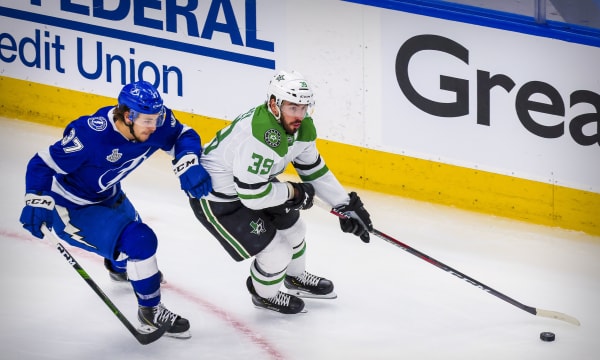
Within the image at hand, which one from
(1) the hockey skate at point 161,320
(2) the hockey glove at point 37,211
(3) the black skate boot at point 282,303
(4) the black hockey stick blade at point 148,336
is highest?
(2) the hockey glove at point 37,211

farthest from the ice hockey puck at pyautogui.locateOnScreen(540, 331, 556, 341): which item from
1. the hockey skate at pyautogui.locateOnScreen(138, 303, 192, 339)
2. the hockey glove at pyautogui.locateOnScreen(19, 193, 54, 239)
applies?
the hockey glove at pyautogui.locateOnScreen(19, 193, 54, 239)

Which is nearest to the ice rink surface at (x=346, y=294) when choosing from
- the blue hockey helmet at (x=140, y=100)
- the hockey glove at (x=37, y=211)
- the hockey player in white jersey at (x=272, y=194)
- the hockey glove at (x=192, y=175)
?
the hockey player in white jersey at (x=272, y=194)

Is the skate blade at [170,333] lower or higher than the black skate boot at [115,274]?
lower

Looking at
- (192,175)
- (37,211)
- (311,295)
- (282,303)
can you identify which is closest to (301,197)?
(192,175)

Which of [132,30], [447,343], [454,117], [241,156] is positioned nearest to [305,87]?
[241,156]

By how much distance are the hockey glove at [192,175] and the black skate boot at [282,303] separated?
580 millimetres

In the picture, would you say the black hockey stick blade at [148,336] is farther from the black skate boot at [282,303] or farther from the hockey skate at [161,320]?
the black skate boot at [282,303]

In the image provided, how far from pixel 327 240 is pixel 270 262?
109cm

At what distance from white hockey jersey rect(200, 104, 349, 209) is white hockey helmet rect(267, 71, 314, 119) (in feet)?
0.36

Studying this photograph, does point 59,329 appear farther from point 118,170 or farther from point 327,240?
point 327,240

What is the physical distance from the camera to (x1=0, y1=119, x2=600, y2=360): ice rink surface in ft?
17.6

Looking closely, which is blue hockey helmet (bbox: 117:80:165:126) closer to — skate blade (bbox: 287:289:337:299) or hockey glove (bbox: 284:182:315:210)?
hockey glove (bbox: 284:182:315:210)

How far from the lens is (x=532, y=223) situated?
6637 millimetres

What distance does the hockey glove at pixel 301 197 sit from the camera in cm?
539
